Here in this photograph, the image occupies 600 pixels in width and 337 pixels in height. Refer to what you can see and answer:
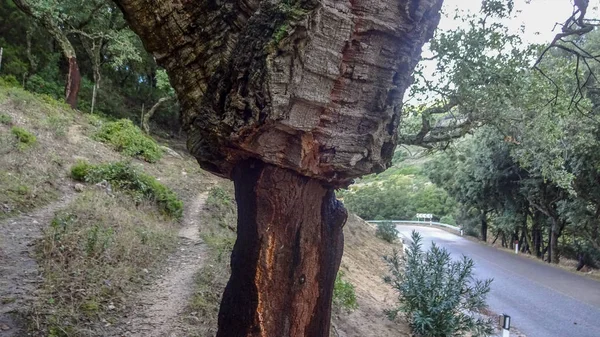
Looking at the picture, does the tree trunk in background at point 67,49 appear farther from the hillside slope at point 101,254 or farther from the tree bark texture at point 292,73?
the tree bark texture at point 292,73

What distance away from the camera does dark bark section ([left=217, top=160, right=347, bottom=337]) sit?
8.14 ft

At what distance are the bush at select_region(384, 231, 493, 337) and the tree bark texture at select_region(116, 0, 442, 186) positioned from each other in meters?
4.12

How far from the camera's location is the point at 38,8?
12.5 m

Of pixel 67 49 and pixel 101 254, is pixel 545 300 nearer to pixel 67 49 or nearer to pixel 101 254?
pixel 101 254

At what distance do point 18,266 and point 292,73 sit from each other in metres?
4.23

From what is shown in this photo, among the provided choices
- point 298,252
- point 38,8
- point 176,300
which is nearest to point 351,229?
point 176,300

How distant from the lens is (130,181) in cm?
889

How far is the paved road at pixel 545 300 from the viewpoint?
8.27 meters

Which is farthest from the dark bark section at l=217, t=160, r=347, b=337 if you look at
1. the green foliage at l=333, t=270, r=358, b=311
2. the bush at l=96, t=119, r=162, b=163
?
the bush at l=96, t=119, r=162, b=163

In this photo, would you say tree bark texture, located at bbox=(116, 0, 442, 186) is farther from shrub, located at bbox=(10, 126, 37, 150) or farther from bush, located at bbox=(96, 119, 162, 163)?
bush, located at bbox=(96, 119, 162, 163)

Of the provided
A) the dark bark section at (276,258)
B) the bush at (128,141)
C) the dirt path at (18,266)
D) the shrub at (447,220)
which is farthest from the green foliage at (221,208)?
the shrub at (447,220)

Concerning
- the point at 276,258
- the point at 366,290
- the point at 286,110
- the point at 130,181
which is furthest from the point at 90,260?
the point at 366,290

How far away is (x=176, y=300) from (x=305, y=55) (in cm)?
375

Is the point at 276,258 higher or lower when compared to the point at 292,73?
lower
